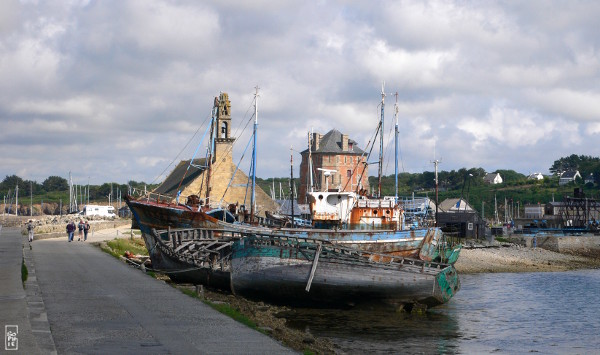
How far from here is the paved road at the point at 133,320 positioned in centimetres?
1428

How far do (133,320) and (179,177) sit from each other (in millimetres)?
65793

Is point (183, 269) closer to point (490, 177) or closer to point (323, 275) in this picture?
point (323, 275)

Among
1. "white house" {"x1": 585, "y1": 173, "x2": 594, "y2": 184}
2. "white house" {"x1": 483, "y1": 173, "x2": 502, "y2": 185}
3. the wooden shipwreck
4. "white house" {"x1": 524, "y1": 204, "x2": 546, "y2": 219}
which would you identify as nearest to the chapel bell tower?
the wooden shipwreck

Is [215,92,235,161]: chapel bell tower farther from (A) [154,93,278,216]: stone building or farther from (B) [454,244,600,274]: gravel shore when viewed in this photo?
(B) [454,244,600,274]: gravel shore

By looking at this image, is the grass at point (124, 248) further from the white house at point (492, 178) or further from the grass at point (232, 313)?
the white house at point (492, 178)

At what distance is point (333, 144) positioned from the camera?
91.9m

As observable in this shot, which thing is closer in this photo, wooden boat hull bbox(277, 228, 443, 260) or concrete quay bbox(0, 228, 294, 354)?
concrete quay bbox(0, 228, 294, 354)

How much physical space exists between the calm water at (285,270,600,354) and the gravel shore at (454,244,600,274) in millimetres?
18152

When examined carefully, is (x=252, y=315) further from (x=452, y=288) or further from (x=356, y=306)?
(x=452, y=288)

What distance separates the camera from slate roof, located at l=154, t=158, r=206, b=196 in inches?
2897

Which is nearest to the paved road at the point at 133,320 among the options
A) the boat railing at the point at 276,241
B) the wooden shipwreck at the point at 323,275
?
the wooden shipwreck at the point at 323,275

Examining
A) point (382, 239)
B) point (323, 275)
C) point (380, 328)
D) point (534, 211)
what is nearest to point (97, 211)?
point (534, 211)

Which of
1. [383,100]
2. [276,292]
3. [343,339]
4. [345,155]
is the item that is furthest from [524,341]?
[345,155]

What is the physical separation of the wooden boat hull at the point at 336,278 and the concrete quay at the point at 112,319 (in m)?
4.77
